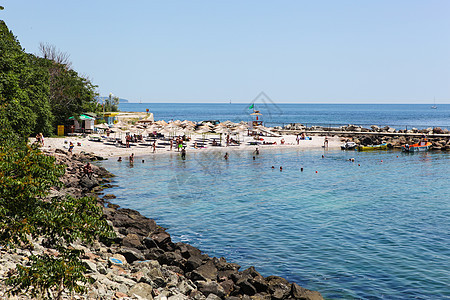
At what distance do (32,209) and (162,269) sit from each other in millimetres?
8357

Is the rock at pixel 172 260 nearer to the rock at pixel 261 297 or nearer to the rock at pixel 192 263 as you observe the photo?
the rock at pixel 192 263

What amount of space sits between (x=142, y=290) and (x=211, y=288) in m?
3.10

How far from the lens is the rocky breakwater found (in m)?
14.7

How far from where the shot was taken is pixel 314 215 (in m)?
31.3

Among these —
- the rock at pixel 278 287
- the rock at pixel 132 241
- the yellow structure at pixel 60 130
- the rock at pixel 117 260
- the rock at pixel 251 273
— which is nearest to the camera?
the rock at pixel 278 287

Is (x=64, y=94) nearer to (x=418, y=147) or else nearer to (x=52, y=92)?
(x=52, y=92)

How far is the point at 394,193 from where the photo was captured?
39.7 meters

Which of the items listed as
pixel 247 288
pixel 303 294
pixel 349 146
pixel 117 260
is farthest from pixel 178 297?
pixel 349 146

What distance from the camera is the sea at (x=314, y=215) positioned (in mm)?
20422

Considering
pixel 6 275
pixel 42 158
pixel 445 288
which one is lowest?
pixel 445 288

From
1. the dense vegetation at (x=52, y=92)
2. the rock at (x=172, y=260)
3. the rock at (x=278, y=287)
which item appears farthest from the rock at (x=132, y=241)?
the dense vegetation at (x=52, y=92)

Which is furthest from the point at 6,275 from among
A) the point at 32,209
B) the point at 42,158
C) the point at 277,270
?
the point at 277,270

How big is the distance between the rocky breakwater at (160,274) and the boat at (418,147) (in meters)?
60.6

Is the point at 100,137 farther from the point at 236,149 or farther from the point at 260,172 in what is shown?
the point at 260,172
